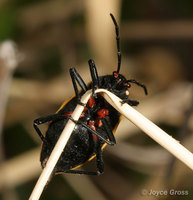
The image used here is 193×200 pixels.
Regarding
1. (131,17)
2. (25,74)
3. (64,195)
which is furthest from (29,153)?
(131,17)

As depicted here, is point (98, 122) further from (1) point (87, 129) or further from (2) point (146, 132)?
(2) point (146, 132)

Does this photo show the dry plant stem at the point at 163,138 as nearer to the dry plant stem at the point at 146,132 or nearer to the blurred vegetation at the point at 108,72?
the dry plant stem at the point at 146,132

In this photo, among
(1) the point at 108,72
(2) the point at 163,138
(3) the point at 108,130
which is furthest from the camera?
(1) the point at 108,72

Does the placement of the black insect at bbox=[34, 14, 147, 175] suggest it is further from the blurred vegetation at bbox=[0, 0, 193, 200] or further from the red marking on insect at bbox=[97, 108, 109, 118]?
the blurred vegetation at bbox=[0, 0, 193, 200]

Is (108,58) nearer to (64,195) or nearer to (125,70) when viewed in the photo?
(125,70)

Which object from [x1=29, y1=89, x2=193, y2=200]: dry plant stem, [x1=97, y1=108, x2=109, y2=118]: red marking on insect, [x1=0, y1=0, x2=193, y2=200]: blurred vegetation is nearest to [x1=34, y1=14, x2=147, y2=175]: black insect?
[x1=97, y1=108, x2=109, y2=118]: red marking on insect

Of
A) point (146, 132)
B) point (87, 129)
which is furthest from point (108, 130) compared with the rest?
point (146, 132)
